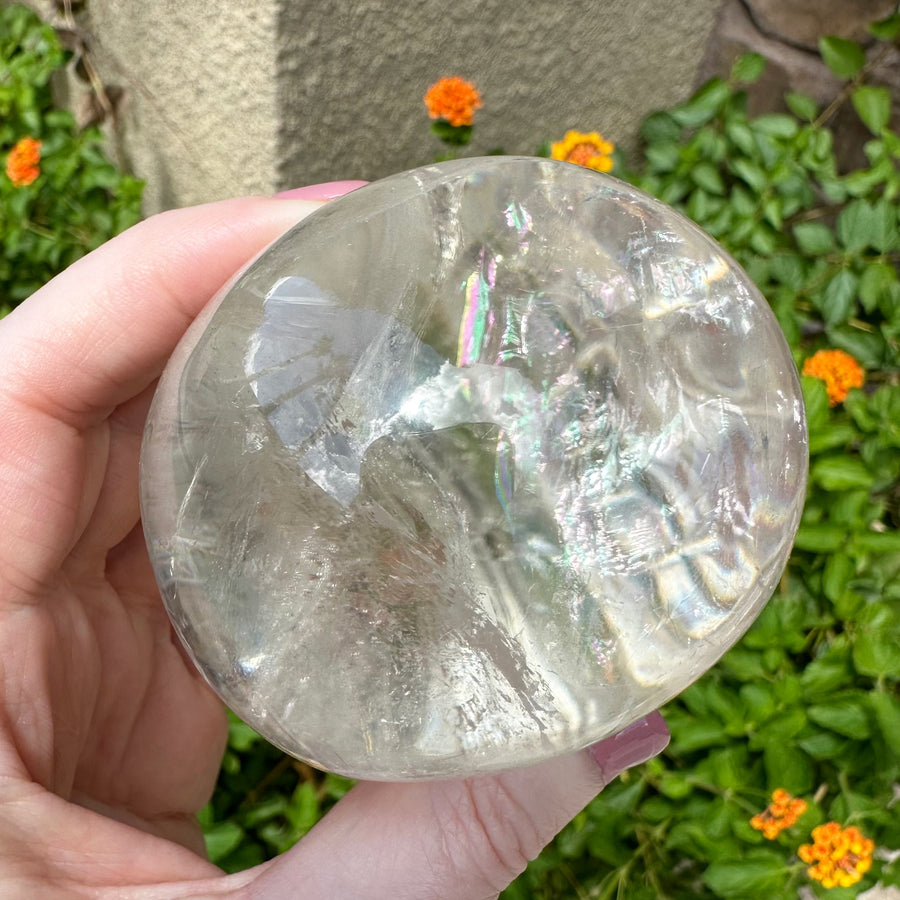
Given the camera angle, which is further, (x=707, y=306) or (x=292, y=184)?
(x=292, y=184)

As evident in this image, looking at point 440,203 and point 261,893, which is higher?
point 440,203

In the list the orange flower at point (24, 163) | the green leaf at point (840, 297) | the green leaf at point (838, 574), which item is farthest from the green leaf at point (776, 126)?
the orange flower at point (24, 163)

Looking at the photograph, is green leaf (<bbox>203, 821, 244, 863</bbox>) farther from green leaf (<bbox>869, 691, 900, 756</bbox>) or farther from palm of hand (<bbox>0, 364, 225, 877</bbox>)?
green leaf (<bbox>869, 691, 900, 756</bbox>)

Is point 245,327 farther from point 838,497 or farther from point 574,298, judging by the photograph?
point 838,497

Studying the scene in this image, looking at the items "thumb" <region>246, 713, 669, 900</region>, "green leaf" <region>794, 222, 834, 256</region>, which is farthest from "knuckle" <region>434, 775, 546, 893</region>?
"green leaf" <region>794, 222, 834, 256</region>

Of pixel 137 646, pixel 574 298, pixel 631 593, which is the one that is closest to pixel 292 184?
pixel 137 646

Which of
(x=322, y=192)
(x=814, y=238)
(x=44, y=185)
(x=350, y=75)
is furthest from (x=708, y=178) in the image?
(x=44, y=185)

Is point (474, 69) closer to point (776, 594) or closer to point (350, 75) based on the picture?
point (350, 75)
